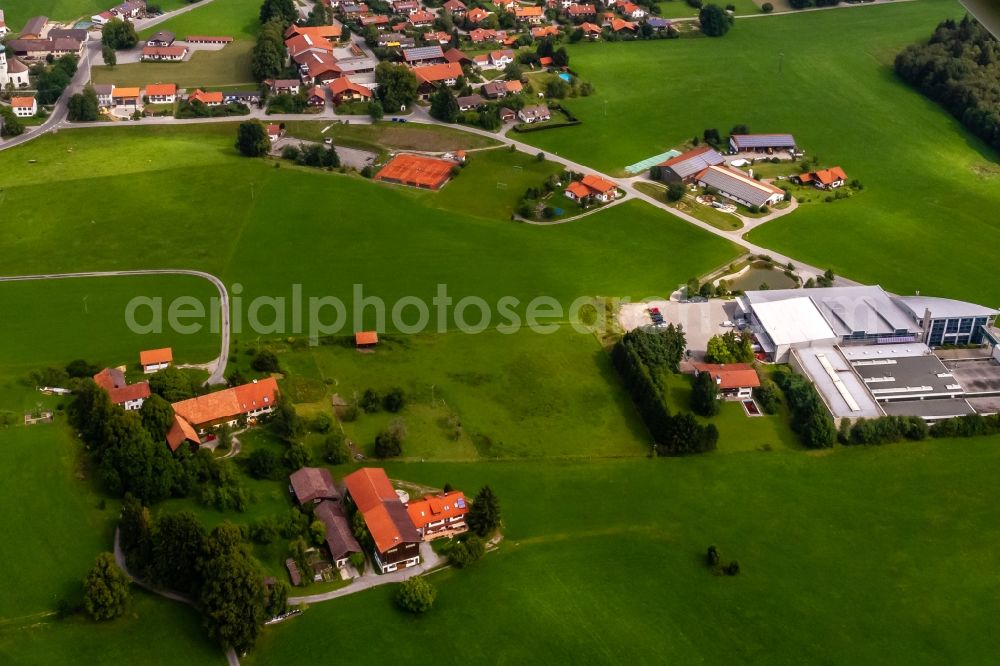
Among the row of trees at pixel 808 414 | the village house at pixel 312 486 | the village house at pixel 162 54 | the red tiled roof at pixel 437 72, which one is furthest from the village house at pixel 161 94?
the row of trees at pixel 808 414

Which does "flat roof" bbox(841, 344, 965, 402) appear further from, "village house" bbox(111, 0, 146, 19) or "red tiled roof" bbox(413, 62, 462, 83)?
"village house" bbox(111, 0, 146, 19)

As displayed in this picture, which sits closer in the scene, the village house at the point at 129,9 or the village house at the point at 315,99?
the village house at the point at 315,99

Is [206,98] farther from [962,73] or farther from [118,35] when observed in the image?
[962,73]

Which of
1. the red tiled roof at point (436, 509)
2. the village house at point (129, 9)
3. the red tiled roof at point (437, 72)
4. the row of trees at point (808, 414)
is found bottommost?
the red tiled roof at point (436, 509)

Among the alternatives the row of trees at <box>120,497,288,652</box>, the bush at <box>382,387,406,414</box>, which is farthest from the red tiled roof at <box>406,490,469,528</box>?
the bush at <box>382,387,406,414</box>

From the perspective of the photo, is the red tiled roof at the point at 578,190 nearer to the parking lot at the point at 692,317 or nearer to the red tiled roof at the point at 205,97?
the parking lot at the point at 692,317

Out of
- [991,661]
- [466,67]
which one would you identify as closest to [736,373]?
[991,661]

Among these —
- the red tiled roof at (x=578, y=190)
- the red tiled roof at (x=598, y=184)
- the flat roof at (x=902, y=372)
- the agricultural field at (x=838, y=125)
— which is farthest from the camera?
the red tiled roof at (x=598, y=184)
